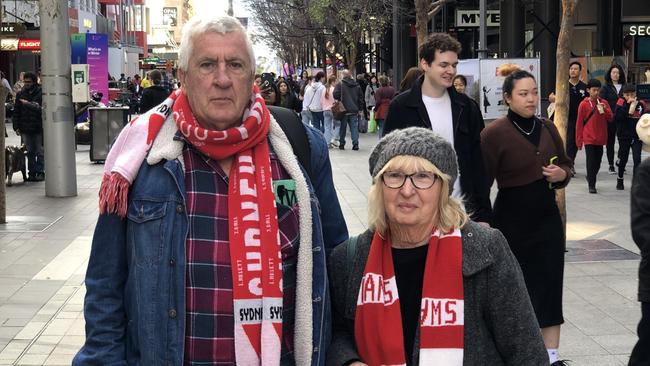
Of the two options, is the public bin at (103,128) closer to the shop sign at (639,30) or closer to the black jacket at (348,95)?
the black jacket at (348,95)

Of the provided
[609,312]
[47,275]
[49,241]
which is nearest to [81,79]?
[49,241]

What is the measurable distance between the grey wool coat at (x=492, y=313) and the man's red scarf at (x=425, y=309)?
0.03 metres

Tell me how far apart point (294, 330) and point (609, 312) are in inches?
203

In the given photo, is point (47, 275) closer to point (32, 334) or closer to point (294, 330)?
point (32, 334)

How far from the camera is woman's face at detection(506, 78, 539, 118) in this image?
592 centimetres

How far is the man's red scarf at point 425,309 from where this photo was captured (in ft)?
9.19

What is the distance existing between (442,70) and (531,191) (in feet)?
3.06

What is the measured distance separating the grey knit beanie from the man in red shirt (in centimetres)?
1205

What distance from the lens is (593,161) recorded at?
1461 cm

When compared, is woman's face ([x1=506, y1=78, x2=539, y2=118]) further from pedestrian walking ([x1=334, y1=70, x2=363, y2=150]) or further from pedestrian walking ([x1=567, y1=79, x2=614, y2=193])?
pedestrian walking ([x1=334, y1=70, x2=363, y2=150])

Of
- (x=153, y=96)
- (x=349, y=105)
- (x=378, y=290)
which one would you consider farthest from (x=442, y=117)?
Answer: (x=349, y=105)

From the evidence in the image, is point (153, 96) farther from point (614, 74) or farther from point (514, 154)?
point (514, 154)

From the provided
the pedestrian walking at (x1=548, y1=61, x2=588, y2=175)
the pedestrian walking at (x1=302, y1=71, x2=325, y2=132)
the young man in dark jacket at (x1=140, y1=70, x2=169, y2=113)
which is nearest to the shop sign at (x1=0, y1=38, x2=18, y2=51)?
the pedestrian walking at (x1=302, y1=71, x2=325, y2=132)

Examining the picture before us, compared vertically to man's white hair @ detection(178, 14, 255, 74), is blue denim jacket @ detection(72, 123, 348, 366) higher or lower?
lower
